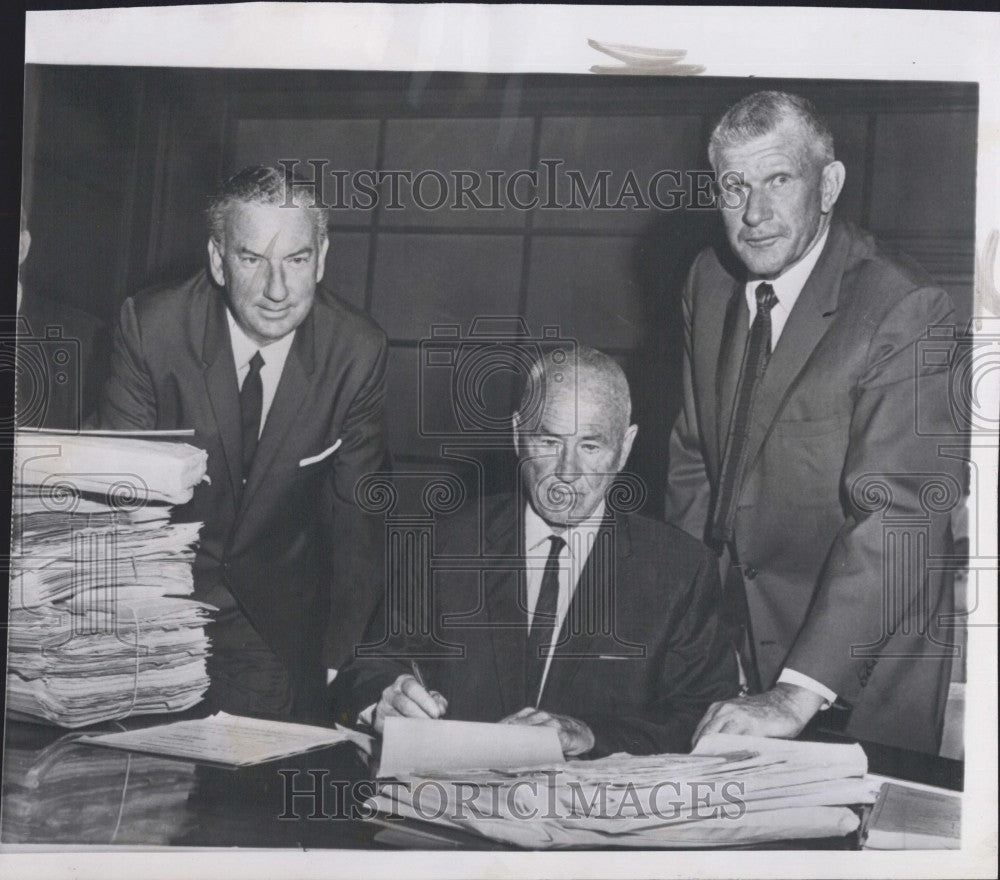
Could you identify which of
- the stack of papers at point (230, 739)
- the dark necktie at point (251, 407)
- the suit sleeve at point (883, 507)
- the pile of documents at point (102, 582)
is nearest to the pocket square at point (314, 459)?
the dark necktie at point (251, 407)

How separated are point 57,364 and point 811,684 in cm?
175

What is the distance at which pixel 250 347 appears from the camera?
6.36 ft

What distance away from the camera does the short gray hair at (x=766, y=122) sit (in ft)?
6.32

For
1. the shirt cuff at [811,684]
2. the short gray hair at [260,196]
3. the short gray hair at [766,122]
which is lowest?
the shirt cuff at [811,684]

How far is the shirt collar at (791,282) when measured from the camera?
1.92 m

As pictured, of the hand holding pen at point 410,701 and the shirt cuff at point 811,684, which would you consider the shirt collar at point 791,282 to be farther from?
the hand holding pen at point 410,701

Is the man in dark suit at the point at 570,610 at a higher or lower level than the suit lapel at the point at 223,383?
lower

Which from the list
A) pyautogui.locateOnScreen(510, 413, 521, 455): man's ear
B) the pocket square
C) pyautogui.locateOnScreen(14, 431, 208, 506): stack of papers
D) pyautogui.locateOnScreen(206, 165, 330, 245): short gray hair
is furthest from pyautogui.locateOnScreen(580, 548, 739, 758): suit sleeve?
pyautogui.locateOnScreen(206, 165, 330, 245): short gray hair

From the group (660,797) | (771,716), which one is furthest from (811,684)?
(660,797)

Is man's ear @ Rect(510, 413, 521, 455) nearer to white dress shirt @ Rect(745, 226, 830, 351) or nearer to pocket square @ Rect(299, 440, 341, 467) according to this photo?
pocket square @ Rect(299, 440, 341, 467)

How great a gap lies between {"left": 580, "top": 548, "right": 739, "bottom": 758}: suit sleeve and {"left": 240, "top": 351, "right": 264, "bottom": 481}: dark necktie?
0.90 meters

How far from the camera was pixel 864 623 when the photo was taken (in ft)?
6.27

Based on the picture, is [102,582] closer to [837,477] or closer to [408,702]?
[408,702]

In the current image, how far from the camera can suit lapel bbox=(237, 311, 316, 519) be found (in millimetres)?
1925
